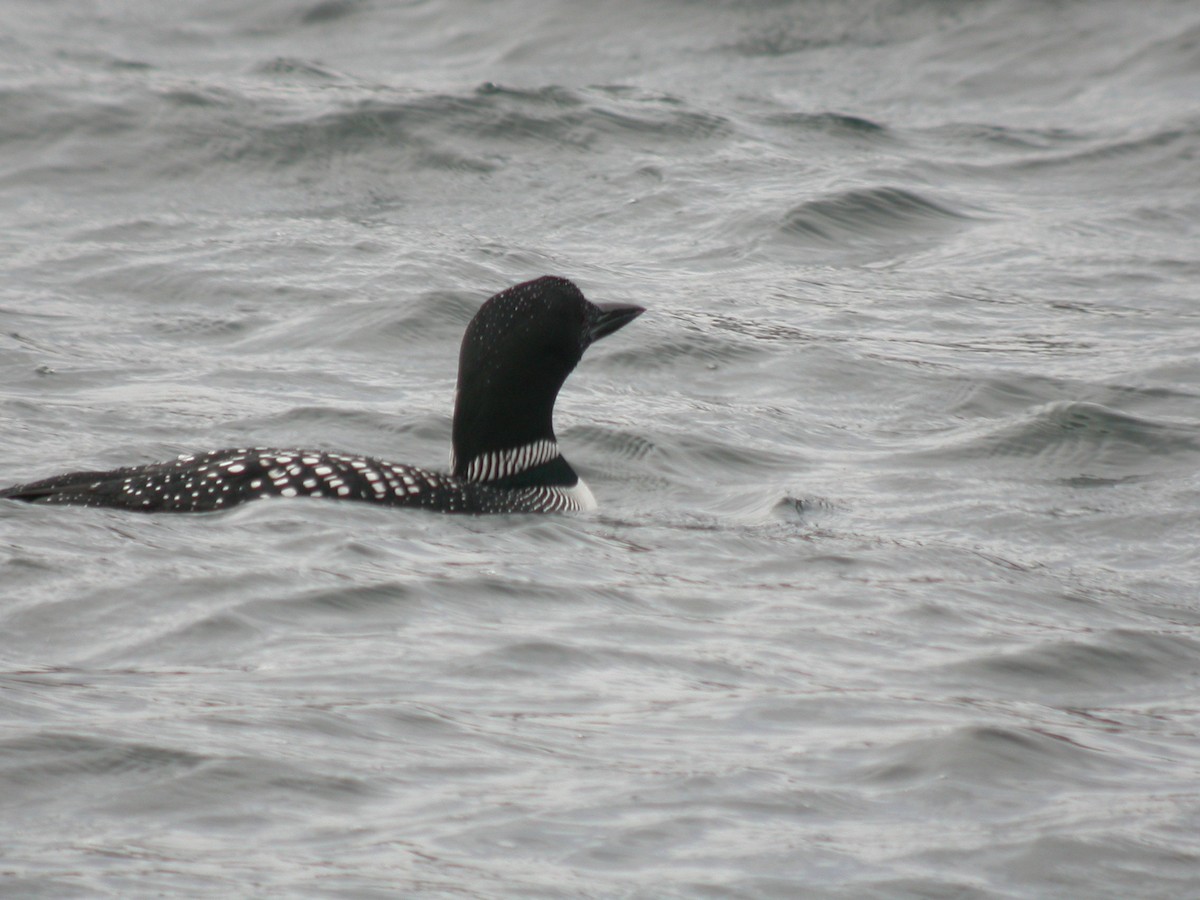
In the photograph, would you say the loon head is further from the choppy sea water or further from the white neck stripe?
the choppy sea water

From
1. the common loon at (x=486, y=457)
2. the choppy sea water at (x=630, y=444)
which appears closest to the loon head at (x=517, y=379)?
the common loon at (x=486, y=457)

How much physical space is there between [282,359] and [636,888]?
481 cm

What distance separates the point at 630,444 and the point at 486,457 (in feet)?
3.42

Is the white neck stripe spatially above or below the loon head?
below

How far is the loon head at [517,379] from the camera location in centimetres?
553

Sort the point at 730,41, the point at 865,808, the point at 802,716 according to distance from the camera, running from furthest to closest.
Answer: the point at 730,41 → the point at 802,716 → the point at 865,808

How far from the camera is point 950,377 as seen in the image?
7.40 m

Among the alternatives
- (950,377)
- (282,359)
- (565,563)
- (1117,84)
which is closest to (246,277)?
(282,359)

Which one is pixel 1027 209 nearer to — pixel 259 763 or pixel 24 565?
pixel 24 565

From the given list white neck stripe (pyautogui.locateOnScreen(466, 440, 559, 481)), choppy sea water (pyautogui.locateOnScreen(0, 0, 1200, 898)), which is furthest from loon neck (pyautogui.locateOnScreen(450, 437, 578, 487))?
choppy sea water (pyautogui.locateOnScreen(0, 0, 1200, 898))

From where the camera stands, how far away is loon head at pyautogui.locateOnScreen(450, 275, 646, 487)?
5.53 m

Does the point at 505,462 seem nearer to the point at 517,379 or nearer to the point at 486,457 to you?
the point at 486,457

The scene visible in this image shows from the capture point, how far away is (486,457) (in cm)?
565

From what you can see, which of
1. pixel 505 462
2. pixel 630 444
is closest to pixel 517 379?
pixel 505 462
